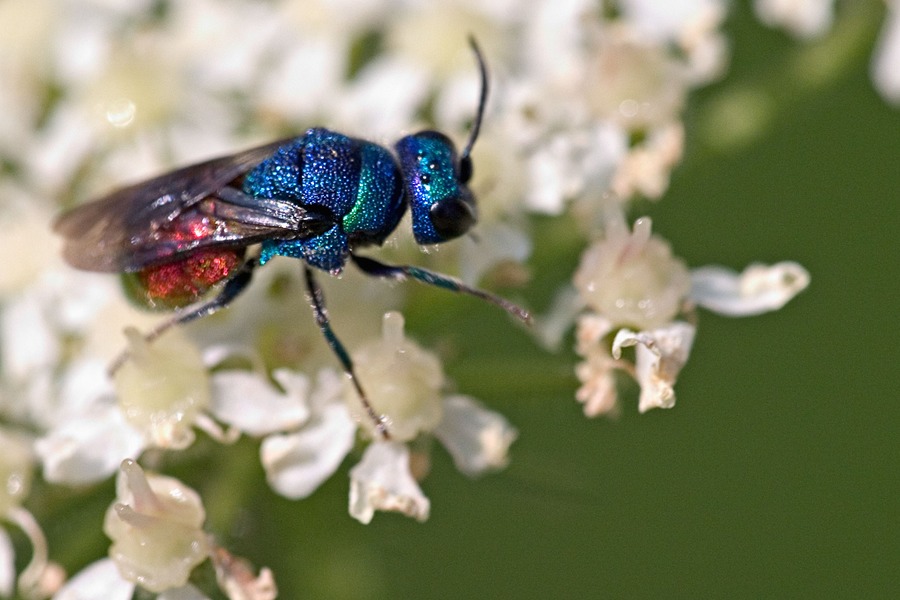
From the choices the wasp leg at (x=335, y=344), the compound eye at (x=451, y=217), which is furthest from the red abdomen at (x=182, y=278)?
the compound eye at (x=451, y=217)

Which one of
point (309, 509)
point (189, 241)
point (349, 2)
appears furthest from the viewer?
point (349, 2)

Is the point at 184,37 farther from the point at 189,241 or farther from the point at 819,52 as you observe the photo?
the point at 819,52

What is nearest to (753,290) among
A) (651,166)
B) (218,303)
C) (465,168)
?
(651,166)

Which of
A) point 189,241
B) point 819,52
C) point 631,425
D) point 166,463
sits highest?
point 819,52

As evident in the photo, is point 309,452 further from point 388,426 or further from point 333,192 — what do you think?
point 333,192

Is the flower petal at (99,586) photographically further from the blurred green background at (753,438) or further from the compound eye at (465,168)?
the blurred green background at (753,438)

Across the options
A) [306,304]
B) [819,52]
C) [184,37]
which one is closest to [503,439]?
[306,304]
